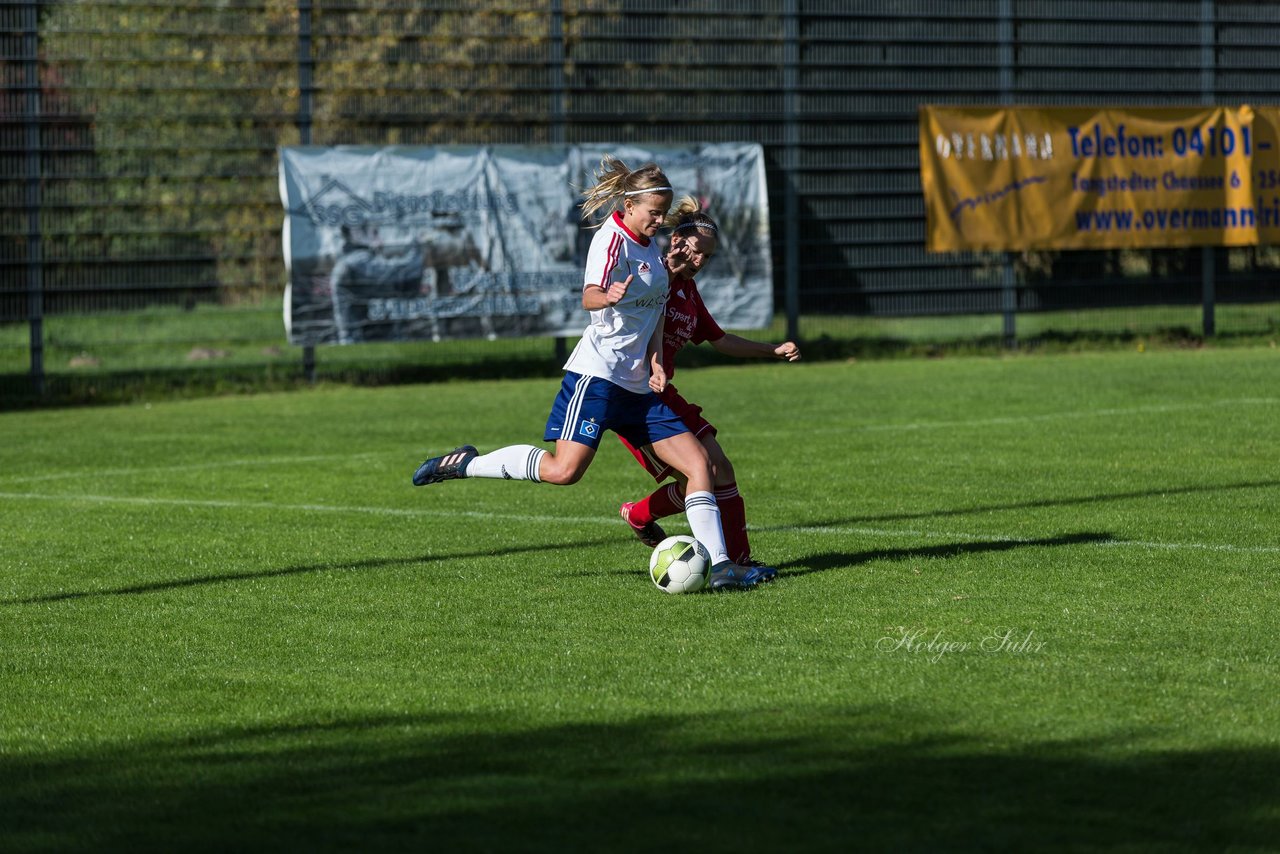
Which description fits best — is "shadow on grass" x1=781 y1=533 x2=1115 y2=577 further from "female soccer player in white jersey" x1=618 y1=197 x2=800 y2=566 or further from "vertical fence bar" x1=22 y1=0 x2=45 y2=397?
"vertical fence bar" x1=22 y1=0 x2=45 y2=397

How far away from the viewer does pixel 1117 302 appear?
23359 millimetres

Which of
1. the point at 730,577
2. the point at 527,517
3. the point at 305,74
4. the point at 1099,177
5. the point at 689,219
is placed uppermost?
the point at 305,74

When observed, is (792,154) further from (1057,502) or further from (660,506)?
(660,506)

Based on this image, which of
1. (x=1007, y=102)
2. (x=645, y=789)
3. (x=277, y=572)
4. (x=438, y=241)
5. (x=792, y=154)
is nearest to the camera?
(x=645, y=789)

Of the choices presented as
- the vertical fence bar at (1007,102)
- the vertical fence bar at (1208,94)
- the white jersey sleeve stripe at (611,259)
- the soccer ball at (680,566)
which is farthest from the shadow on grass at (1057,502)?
the vertical fence bar at (1208,94)

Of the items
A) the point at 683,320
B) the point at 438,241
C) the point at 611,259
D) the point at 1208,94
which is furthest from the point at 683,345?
the point at 1208,94

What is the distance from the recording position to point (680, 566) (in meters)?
7.30

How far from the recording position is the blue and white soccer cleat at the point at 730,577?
24.1 ft

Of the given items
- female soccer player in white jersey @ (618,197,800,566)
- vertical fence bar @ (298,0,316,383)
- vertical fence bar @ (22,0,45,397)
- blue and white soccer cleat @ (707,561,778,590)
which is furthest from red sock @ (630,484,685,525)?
vertical fence bar @ (298,0,316,383)

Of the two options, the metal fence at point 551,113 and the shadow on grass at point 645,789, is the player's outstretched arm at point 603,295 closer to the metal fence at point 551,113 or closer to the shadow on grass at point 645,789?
the shadow on grass at point 645,789

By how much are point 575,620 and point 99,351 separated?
45.6ft

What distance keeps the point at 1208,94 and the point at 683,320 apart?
18.0m

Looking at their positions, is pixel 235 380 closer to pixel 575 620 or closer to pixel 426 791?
pixel 575 620

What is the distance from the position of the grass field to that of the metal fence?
7.69m
